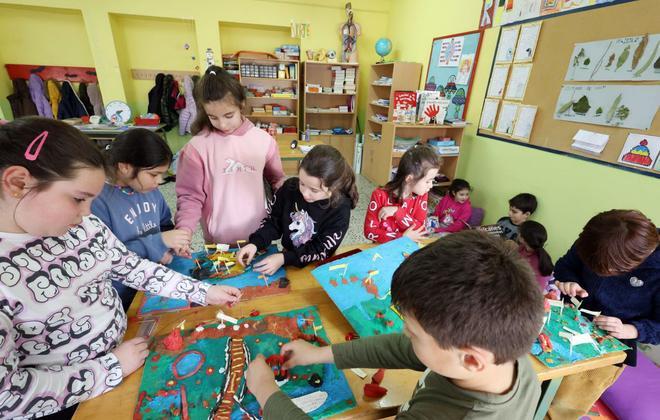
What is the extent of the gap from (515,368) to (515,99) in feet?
10.5

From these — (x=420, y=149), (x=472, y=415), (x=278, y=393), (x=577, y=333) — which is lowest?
(x=577, y=333)

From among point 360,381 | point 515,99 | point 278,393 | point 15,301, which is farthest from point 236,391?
point 515,99

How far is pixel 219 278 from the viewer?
1.23 metres

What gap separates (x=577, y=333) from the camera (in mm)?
1113

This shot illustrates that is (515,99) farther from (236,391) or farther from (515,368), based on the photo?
(236,391)

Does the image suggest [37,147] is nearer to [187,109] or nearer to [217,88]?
[217,88]

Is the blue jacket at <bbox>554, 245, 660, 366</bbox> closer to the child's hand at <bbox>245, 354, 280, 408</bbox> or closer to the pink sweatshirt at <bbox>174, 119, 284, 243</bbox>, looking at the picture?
the child's hand at <bbox>245, 354, 280, 408</bbox>

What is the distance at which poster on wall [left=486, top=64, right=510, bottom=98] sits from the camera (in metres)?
3.22

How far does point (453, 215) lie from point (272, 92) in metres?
3.92

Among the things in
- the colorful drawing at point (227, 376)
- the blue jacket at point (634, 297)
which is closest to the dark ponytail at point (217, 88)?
the colorful drawing at point (227, 376)

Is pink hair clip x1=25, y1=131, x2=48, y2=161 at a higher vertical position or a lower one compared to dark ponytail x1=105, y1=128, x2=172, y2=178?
higher

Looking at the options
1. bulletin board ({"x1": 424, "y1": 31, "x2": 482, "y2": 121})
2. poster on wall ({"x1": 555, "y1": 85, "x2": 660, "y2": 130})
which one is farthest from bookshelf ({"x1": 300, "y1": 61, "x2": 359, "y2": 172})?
poster on wall ({"x1": 555, "y1": 85, "x2": 660, "y2": 130})

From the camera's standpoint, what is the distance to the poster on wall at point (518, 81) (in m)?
2.98

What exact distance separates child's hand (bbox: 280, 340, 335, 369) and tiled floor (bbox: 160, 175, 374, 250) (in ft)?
8.20
